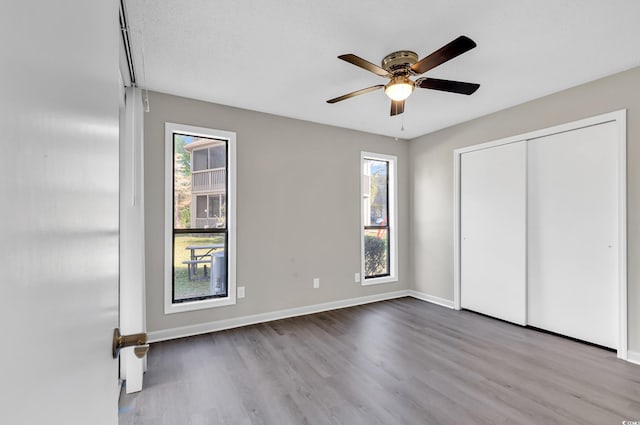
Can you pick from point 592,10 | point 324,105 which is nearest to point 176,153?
point 324,105

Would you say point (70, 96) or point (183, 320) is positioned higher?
point (70, 96)

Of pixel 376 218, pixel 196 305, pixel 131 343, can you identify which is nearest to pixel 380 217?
pixel 376 218

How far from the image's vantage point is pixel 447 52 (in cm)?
178

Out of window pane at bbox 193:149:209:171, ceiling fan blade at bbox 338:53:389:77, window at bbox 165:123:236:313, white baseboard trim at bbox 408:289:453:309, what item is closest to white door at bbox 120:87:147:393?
window at bbox 165:123:236:313

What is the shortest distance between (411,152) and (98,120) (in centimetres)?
471

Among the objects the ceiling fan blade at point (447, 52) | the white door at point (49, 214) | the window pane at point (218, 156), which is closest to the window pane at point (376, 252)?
the window pane at point (218, 156)

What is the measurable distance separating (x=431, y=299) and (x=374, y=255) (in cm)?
103

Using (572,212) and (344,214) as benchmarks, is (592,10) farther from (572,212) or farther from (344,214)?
(344,214)

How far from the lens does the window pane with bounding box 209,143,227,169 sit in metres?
3.39

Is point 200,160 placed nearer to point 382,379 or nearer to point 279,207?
point 279,207

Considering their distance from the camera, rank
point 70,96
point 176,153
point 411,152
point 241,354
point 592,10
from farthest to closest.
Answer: point 411,152 < point 176,153 < point 241,354 < point 592,10 < point 70,96

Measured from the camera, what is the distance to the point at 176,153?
3.20 m

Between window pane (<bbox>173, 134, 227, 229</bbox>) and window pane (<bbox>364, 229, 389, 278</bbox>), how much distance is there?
7.12ft

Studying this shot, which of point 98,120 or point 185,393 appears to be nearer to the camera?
point 98,120
